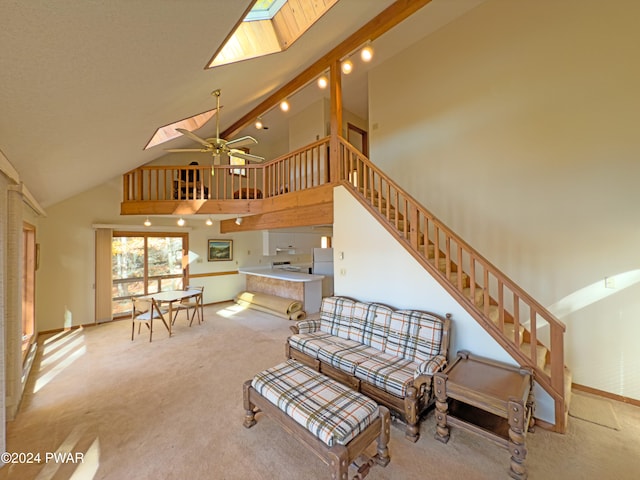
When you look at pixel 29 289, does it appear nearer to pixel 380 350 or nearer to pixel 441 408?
pixel 380 350

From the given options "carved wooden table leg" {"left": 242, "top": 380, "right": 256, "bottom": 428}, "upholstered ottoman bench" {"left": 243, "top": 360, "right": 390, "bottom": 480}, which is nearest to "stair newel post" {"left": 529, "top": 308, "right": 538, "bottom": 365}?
"upholstered ottoman bench" {"left": 243, "top": 360, "right": 390, "bottom": 480}

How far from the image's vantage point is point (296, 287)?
20.5ft

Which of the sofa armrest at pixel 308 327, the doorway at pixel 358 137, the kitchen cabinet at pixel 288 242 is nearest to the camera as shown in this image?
the sofa armrest at pixel 308 327

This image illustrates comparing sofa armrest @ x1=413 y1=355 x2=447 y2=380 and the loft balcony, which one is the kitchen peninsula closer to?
the loft balcony

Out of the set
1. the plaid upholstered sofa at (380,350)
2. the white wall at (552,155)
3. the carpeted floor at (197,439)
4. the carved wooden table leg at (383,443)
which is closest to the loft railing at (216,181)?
the white wall at (552,155)

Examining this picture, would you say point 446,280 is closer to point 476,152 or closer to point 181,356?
point 476,152

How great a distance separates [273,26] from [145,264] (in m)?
5.73

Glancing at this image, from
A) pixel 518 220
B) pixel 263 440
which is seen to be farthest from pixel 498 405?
pixel 518 220

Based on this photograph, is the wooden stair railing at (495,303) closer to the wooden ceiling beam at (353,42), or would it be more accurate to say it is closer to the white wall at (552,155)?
the white wall at (552,155)

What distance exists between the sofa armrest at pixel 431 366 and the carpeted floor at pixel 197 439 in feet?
1.55

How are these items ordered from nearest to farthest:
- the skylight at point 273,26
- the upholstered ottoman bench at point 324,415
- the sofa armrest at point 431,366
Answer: the upholstered ottoman bench at point 324,415
the sofa armrest at point 431,366
the skylight at point 273,26

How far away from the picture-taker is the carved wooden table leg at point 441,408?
218cm

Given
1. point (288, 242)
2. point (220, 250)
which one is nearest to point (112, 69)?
point (220, 250)

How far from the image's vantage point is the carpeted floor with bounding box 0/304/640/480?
1917 millimetres
